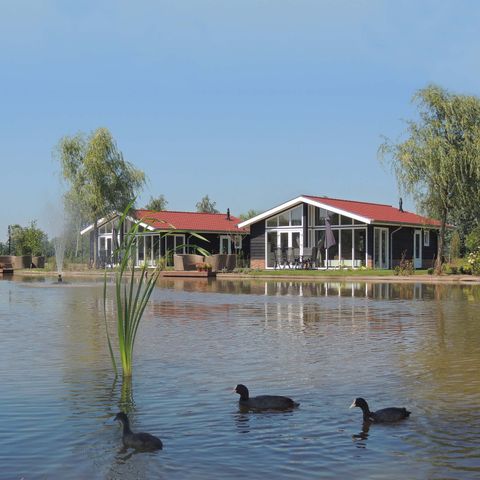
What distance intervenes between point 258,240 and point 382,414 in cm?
4621

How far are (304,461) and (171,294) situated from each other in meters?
21.0

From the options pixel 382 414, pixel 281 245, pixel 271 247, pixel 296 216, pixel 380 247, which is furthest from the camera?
pixel 271 247

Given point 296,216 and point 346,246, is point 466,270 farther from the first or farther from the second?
point 296,216

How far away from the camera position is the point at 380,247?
49.2 m

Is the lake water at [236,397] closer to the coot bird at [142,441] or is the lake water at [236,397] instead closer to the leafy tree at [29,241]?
the coot bird at [142,441]

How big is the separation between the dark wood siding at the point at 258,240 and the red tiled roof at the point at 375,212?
15.0 feet

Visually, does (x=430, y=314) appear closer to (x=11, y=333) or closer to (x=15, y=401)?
(x=11, y=333)

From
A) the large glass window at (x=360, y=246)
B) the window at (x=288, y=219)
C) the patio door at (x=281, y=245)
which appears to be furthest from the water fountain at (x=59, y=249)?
the large glass window at (x=360, y=246)

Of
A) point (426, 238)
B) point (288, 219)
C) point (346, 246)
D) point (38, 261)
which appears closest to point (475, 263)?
point (346, 246)

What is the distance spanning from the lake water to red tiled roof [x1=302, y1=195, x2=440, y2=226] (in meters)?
32.4

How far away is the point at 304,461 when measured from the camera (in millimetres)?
6062

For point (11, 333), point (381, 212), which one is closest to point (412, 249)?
point (381, 212)

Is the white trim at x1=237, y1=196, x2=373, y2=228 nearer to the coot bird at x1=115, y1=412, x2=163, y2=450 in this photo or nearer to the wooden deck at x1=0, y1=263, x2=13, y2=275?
the wooden deck at x1=0, y1=263, x2=13, y2=275

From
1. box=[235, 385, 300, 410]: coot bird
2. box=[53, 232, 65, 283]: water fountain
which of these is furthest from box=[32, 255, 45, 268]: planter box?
box=[235, 385, 300, 410]: coot bird
